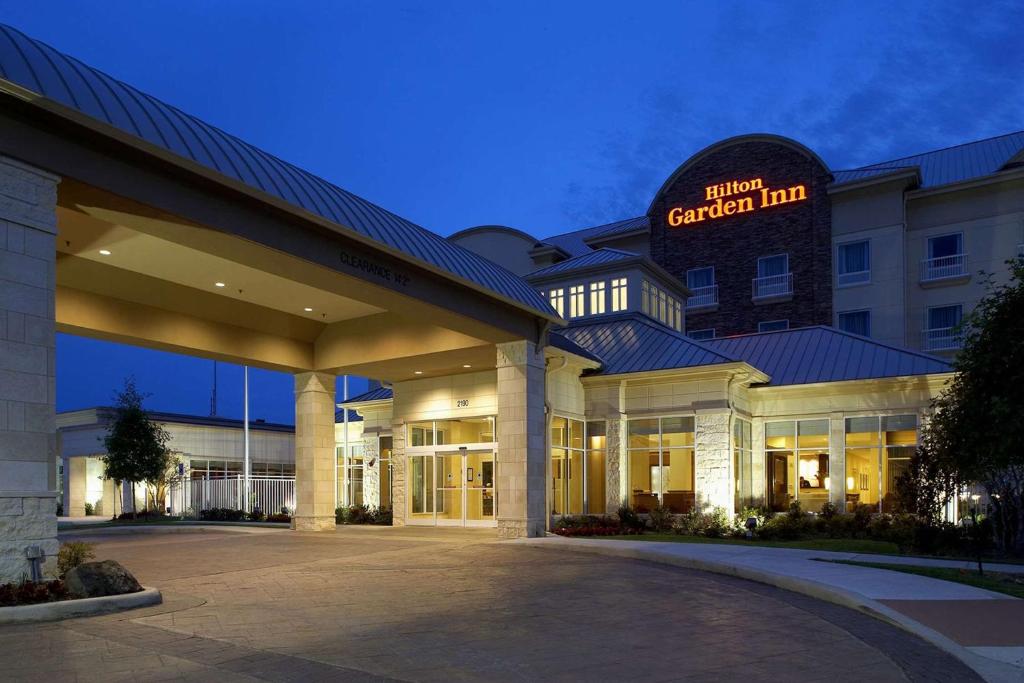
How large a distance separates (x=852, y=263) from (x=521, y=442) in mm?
26738

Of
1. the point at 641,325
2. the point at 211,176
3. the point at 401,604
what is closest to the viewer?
the point at 401,604

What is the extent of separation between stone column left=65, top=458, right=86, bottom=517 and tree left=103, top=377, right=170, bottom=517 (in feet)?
46.3

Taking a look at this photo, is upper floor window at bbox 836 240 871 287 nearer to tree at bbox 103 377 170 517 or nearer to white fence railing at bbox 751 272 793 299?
white fence railing at bbox 751 272 793 299

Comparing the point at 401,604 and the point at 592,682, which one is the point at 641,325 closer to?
the point at 401,604

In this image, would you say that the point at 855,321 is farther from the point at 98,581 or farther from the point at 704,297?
the point at 98,581

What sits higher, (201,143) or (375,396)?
(201,143)

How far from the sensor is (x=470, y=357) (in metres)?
26.0

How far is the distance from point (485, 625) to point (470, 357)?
1583 centimetres

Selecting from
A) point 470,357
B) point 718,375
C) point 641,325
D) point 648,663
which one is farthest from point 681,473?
point 648,663

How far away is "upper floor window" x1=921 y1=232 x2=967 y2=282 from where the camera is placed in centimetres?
4181

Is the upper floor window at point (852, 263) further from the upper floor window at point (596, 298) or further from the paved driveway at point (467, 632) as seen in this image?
the paved driveway at point (467, 632)

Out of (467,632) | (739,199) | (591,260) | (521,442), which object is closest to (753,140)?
(739,199)

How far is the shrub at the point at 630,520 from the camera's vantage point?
88.0 ft

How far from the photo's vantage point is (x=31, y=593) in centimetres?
1080
